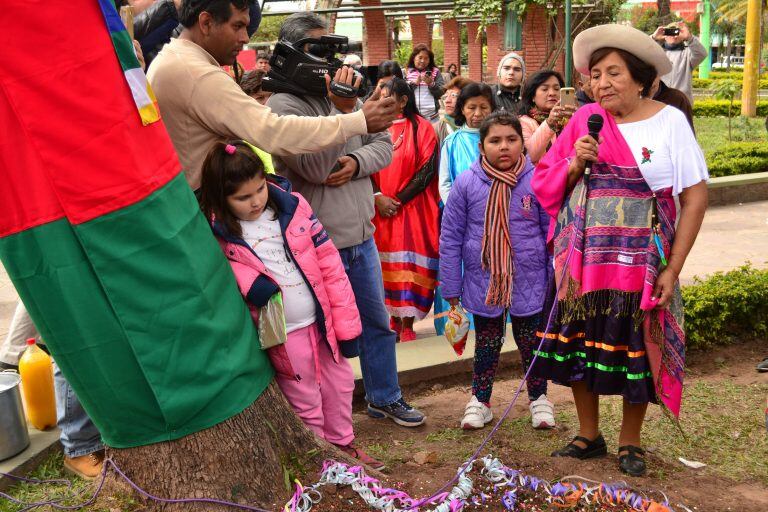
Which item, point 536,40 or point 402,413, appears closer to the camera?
point 402,413

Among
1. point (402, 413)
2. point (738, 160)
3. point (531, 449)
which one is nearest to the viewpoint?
Result: point (531, 449)

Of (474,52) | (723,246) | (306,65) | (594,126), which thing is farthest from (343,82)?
(474,52)

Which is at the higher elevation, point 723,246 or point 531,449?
point 531,449

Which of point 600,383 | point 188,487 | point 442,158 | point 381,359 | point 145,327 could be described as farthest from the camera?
point 442,158

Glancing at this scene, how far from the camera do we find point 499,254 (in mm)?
4113

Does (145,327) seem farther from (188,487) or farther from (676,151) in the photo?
(676,151)

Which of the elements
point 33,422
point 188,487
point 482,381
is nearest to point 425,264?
point 482,381

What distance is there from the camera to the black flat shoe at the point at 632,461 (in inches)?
132

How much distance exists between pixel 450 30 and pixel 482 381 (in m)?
26.9

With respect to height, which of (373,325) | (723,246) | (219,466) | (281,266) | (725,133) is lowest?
(725,133)

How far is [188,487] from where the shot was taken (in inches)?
102

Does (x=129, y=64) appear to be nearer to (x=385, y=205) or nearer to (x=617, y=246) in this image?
(x=617, y=246)

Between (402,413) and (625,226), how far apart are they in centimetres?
163

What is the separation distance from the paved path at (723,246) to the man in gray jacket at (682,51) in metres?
1.44
